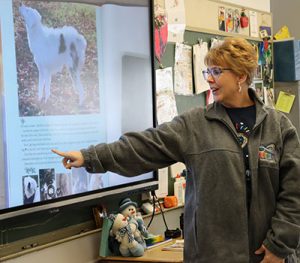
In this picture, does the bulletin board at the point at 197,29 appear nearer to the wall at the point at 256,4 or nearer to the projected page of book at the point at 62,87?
the wall at the point at 256,4

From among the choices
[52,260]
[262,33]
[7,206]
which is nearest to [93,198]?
[52,260]

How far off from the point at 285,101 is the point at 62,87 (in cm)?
226

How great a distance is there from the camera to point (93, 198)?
7.16ft

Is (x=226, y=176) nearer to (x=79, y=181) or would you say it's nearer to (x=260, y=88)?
(x=79, y=181)

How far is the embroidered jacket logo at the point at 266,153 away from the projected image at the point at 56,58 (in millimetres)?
770

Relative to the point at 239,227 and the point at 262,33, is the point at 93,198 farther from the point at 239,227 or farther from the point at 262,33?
the point at 262,33

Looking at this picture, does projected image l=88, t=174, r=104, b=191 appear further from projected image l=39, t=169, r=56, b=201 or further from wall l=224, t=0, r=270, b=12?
wall l=224, t=0, r=270, b=12

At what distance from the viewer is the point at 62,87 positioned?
2.07 metres

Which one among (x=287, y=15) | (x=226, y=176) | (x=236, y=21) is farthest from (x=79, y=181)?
(x=287, y=15)

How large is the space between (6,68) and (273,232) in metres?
1.06

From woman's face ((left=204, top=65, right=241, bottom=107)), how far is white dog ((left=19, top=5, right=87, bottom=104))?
1.93 ft

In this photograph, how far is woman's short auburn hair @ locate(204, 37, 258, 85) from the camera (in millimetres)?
1804

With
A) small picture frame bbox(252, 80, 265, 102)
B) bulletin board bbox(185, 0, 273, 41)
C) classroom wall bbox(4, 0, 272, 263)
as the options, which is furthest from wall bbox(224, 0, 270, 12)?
classroom wall bbox(4, 0, 272, 263)

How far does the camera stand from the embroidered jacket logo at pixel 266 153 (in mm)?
1755
